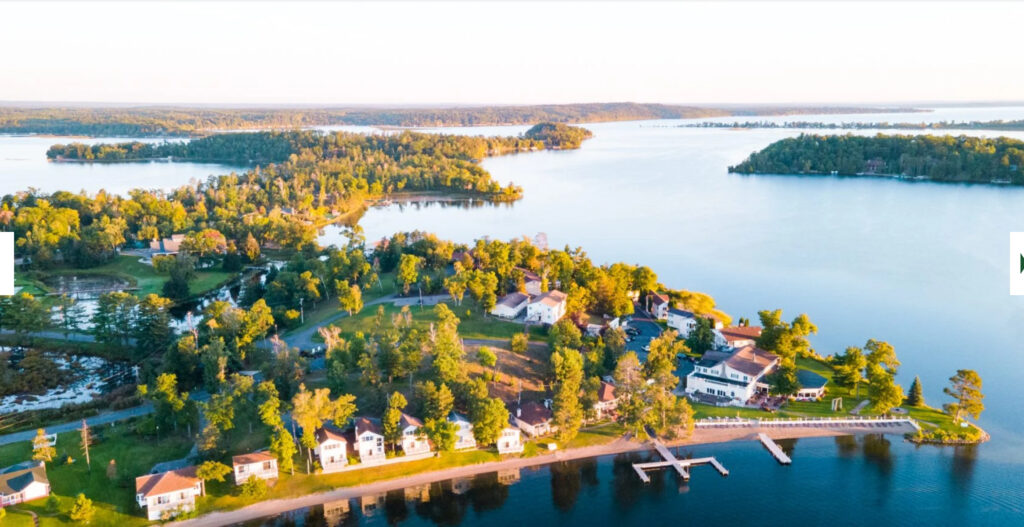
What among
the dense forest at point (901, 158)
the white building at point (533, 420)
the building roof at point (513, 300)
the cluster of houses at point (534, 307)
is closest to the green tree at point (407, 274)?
the cluster of houses at point (534, 307)

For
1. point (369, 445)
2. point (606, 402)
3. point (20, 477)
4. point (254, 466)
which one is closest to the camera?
point (20, 477)

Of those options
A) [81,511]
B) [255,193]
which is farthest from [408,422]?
[255,193]

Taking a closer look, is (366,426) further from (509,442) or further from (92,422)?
(92,422)

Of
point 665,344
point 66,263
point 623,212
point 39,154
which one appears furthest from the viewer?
point 39,154

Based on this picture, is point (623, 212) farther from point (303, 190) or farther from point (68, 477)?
point (68, 477)

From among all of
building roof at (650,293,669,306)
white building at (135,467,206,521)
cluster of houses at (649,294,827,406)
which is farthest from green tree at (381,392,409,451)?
building roof at (650,293,669,306)

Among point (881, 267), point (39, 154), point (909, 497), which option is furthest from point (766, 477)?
point (39, 154)

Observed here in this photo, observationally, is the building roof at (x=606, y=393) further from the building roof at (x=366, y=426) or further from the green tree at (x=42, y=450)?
the green tree at (x=42, y=450)
